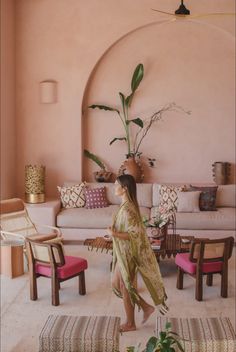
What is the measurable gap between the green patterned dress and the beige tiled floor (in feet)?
1.56

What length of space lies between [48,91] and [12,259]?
319 centimetres

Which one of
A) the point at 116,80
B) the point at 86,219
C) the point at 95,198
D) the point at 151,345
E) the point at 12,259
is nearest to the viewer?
the point at 151,345

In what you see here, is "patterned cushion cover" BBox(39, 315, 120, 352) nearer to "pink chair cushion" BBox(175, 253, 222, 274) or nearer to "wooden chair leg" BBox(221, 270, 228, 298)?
"pink chair cushion" BBox(175, 253, 222, 274)

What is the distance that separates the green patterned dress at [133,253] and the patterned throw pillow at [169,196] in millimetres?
3193

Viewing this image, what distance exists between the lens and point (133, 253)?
4.68 m

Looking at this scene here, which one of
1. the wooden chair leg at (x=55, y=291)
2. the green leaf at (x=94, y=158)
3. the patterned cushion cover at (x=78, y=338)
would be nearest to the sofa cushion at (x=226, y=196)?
the green leaf at (x=94, y=158)

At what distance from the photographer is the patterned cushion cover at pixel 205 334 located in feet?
12.1

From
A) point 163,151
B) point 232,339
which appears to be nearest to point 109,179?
point 163,151

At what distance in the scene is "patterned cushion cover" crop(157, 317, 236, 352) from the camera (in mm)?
3697

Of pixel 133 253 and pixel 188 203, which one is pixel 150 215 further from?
pixel 133 253

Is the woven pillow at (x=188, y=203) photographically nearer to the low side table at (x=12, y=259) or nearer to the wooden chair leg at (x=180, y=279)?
the wooden chair leg at (x=180, y=279)

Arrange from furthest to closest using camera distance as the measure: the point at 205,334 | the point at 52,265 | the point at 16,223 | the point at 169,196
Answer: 1. the point at 169,196
2. the point at 16,223
3. the point at 52,265
4. the point at 205,334

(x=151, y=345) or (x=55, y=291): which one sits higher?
(x=151, y=345)

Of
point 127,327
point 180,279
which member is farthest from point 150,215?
point 127,327
